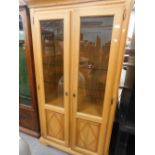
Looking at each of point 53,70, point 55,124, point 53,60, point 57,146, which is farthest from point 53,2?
point 57,146

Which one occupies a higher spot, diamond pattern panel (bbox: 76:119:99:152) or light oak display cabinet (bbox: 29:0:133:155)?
light oak display cabinet (bbox: 29:0:133:155)

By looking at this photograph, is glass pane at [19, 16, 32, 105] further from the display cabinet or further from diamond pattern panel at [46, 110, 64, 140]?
diamond pattern panel at [46, 110, 64, 140]

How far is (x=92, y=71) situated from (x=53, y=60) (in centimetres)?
53

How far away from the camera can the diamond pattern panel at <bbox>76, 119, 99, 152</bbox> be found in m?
1.53

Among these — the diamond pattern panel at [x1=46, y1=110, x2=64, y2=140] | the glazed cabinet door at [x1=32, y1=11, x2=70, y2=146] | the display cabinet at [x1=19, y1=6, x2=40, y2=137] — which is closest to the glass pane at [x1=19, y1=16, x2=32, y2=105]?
the display cabinet at [x1=19, y1=6, x2=40, y2=137]

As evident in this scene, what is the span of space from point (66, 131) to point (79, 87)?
24.4 inches

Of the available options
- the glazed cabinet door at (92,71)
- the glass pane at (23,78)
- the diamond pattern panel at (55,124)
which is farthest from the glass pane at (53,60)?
the glass pane at (23,78)

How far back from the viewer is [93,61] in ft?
4.98

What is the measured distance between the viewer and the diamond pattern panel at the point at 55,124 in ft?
5.63

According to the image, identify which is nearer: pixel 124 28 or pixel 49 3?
pixel 124 28

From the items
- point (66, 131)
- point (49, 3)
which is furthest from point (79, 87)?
point (49, 3)
